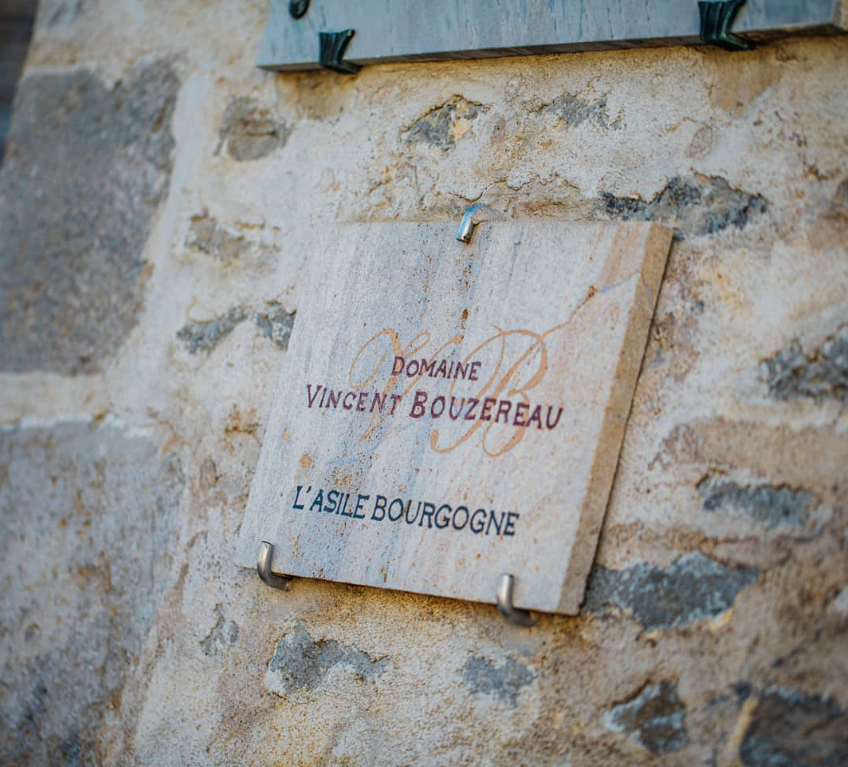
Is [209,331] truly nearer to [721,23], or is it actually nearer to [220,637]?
[220,637]

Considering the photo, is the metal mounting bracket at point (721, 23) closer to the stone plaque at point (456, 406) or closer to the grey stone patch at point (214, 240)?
the stone plaque at point (456, 406)

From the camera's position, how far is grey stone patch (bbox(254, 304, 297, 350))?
5.78 ft

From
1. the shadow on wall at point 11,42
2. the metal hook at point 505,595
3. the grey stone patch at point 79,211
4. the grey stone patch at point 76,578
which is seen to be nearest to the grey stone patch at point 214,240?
the grey stone patch at point 79,211

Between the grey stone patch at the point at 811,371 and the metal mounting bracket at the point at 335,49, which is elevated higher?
the metal mounting bracket at the point at 335,49

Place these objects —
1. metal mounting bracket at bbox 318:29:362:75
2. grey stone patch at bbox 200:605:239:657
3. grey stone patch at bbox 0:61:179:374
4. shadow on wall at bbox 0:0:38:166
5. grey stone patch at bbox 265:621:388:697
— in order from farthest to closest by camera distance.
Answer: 1. shadow on wall at bbox 0:0:38:166
2. grey stone patch at bbox 0:61:179:374
3. metal mounting bracket at bbox 318:29:362:75
4. grey stone patch at bbox 200:605:239:657
5. grey stone patch at bbox 265:621:388:697

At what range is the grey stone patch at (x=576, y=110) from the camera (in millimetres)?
1556

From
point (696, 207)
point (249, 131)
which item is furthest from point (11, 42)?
point (696, 207)

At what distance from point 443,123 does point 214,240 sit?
449 millimetres

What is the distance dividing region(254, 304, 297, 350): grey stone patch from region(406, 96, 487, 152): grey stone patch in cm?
32

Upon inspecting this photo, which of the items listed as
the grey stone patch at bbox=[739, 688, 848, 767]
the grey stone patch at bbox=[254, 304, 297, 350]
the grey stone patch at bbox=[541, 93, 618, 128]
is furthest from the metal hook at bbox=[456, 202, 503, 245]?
the grey stone patch at bbox=[739, 688, 848, 767]

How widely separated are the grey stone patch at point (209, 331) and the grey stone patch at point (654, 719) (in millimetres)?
861

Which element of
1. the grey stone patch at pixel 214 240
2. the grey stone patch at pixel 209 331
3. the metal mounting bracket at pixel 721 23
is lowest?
the grey stone patch at pixel 209 331

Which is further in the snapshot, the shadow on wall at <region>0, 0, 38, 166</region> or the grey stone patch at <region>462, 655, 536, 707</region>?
the shadow on wall at <region>0, 0, 38, 166</region>

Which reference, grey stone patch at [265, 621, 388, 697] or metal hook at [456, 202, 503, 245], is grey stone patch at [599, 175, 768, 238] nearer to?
metal hook at [456, 202, 503, 245]
